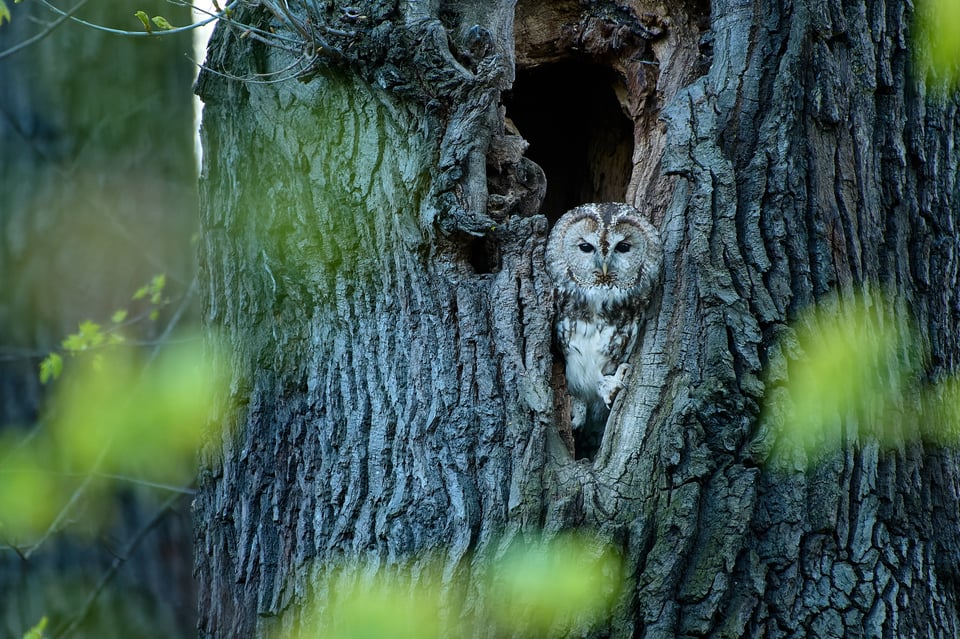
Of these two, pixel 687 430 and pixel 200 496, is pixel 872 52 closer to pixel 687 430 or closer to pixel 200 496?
pixel 687 430

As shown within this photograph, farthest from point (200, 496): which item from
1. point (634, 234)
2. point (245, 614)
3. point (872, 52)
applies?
point (872, 52)

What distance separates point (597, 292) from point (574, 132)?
1.15 metres

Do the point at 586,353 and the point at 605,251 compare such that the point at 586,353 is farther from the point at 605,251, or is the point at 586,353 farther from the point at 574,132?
the point at 574,132

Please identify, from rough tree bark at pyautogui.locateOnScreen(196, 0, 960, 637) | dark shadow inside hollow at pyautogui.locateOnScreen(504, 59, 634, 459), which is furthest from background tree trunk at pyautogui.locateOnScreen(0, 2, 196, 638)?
dark shadow inside hollow at pyautogui.locateOnScreen(504, 59, 634, 459)

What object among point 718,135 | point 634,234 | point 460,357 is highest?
point 718,135

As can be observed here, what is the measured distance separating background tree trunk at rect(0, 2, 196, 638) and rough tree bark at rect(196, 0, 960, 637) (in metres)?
1.28

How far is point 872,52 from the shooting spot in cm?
243

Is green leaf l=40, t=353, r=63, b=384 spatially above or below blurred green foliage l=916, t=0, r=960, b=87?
below

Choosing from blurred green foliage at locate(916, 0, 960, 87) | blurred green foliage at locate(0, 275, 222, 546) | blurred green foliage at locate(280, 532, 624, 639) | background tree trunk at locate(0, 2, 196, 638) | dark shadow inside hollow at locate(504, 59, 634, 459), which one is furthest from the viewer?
dark shadow inside hollow at locate(504, 59, 634, 459)

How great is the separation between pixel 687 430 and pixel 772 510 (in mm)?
287

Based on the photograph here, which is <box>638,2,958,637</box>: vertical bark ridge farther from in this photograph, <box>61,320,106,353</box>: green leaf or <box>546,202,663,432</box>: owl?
<box>61,320,106,353</box>: green leaf

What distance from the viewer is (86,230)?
360cm

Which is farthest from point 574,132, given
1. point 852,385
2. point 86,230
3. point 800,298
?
point 86,230

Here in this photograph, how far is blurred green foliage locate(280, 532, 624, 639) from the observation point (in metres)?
2.04
